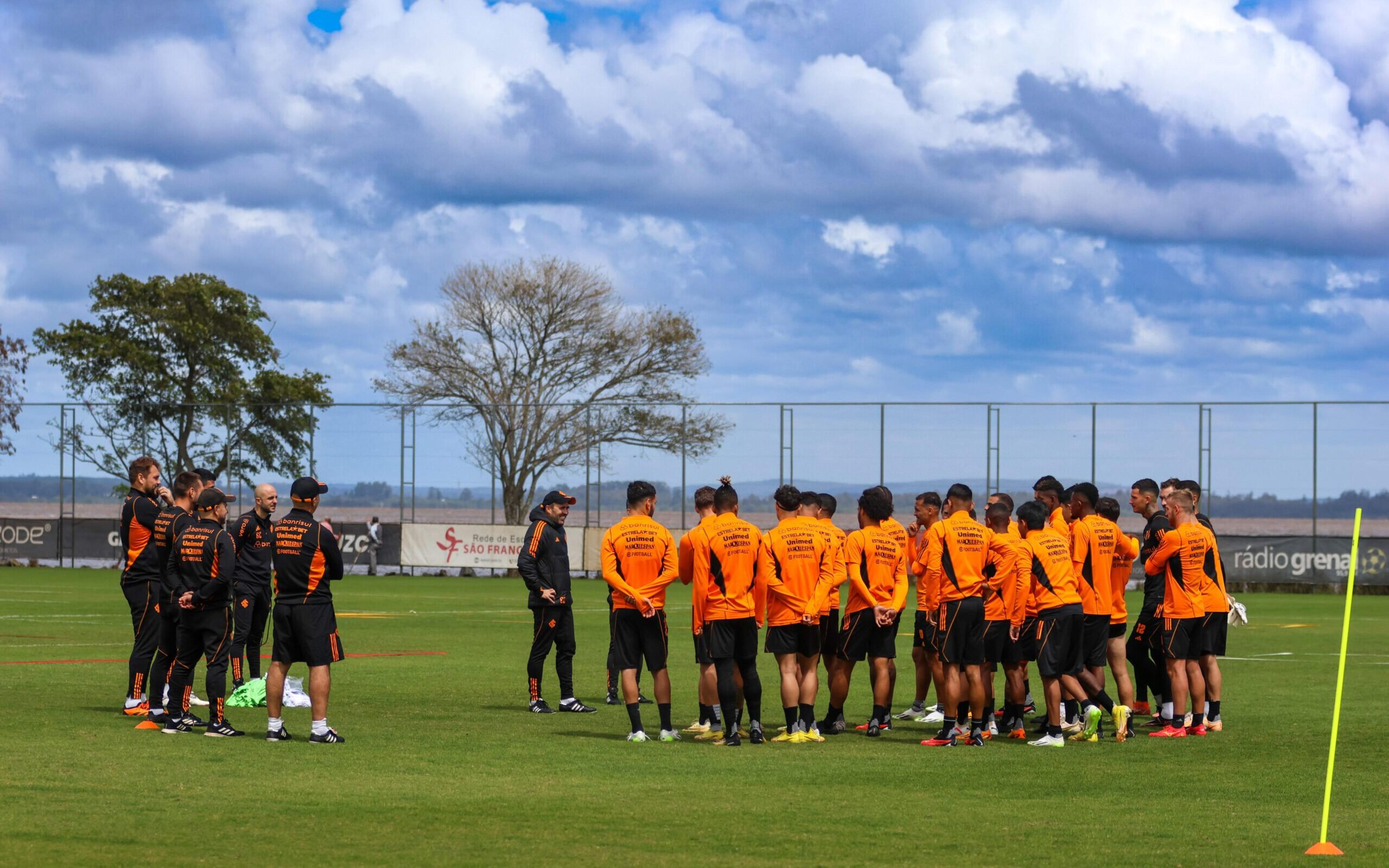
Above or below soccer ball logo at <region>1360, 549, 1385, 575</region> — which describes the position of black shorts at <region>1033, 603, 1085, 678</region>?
above

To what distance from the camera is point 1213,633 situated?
1330cm

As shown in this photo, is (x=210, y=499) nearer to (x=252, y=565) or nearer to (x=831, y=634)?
(x=252, y=565)

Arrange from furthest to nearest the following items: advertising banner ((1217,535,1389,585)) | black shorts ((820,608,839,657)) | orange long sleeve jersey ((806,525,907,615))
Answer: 1. advertising banner ((1217,535,1389,585))
2. black shorts ((820,608,839,657))
3. orange long sleeve jersey ((806,525,907,615))

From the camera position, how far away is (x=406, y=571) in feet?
147

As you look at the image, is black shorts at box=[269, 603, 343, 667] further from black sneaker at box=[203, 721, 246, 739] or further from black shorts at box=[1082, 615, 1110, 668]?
Answer: black shorts at box=[1082, 615, 1110, 668]

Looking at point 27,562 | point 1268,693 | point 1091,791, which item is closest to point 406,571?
Result: point 27,562

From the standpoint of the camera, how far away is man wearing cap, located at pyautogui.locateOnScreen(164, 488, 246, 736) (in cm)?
1220

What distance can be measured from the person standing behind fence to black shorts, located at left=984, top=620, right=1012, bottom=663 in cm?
3418

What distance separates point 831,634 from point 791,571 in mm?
1267

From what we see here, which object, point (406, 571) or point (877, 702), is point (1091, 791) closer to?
point (877, 702)

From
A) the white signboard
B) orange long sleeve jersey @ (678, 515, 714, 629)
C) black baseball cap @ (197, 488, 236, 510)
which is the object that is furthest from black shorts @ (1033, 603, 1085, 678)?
the white signboard

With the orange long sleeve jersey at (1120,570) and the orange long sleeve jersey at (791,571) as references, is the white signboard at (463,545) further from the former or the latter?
the orange long sleeve jersey at (791,571)

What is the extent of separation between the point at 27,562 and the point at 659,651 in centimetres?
3978

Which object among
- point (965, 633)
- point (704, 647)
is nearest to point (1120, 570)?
point (965, 633)
